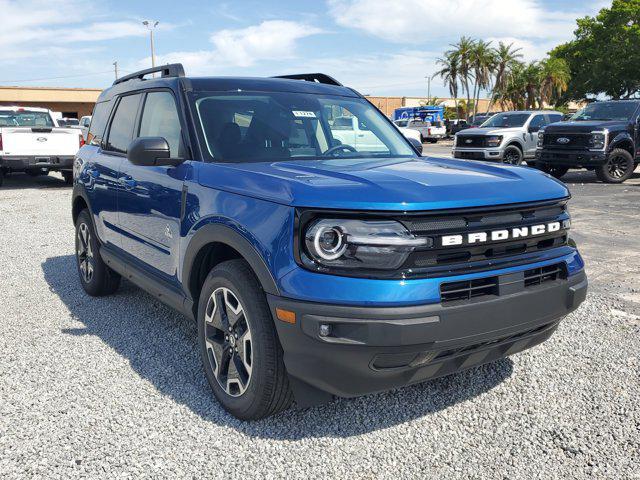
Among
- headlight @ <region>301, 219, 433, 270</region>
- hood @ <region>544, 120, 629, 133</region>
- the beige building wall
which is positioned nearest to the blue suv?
headlight @ <region>301, 219, 433, 270</region>

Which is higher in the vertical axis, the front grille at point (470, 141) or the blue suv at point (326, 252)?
the front grille at point (470, 141)

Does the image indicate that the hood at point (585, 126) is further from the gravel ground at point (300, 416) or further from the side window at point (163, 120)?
the side window at point (163, 120)

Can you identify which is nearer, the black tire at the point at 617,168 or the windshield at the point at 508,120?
the black tire at the point at 617,168

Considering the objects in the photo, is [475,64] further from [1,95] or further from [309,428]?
[309,428]

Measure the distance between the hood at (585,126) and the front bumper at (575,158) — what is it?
19.3 inches

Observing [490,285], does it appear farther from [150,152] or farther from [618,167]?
[618,167]

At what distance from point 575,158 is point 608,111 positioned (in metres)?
1.91

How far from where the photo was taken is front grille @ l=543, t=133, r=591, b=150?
13617mm

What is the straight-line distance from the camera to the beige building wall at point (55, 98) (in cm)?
5919

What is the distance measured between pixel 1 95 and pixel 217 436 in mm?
64789

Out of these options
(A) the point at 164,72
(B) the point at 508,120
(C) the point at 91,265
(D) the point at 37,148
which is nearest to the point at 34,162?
(D) the point at 37,148

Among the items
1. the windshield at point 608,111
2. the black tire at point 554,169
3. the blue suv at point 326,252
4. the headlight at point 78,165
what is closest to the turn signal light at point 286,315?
the blue suv at point 326,252

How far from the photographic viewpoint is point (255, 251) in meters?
2.76

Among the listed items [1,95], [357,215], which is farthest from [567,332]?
[1,95]
